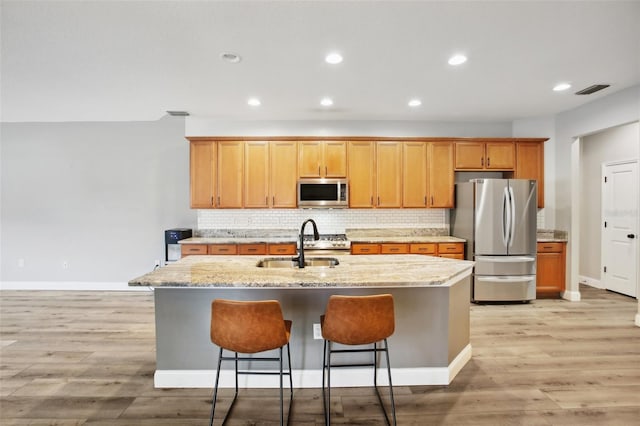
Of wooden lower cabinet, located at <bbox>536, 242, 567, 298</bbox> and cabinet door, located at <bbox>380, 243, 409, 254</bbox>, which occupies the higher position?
cabinet door, located at <bbox>380, 243, 409, 254</bbox>

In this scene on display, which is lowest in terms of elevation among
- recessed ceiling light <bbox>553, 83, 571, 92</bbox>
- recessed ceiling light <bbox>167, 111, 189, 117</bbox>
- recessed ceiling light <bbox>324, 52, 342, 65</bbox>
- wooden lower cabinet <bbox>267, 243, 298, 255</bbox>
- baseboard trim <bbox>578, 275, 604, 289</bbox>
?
baseboard trim <bbox>578, 275, 604, 289</bbox>

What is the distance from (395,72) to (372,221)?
2496 millimetres

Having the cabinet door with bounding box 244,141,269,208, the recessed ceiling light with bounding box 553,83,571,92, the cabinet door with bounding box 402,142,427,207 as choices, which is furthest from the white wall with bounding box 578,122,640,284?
the cabinet door with bounding box 244,141,269,208

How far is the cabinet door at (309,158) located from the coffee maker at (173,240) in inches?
78.6

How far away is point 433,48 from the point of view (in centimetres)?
277

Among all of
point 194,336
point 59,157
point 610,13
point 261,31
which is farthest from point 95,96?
point 610,13

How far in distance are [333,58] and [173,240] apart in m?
3.49

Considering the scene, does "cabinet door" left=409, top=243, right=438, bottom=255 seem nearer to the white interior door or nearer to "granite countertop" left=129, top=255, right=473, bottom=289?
"granite countertop" left=129, top=255, right=473, bottom=289

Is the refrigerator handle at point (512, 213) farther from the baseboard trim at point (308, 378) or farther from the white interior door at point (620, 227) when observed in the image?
the baseboard trim at point (308, 378)

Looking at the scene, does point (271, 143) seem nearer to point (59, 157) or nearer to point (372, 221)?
point (372, 221)

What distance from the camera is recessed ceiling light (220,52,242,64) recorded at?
2883 millimetres

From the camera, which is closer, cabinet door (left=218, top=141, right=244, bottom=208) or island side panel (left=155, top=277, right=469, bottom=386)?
island side panel (left=155, top=277, right=469, bottom=386)

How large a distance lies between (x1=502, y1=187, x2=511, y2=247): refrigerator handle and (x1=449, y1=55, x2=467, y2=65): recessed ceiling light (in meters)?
2.17

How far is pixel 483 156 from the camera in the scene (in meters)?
4.93
